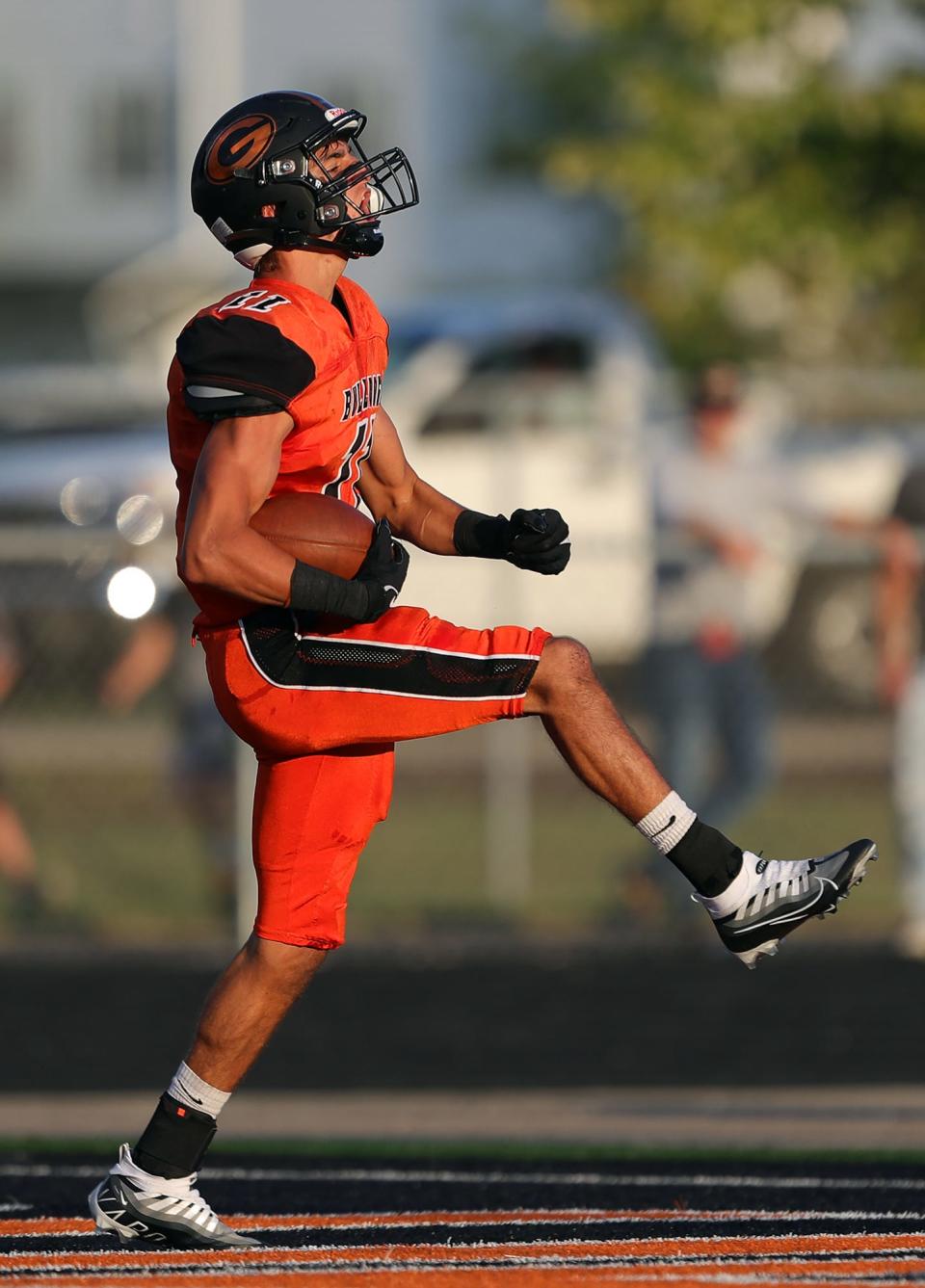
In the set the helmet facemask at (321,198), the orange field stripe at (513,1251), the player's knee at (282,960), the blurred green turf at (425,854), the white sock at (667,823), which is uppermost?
the helmet facemask at (321,198)

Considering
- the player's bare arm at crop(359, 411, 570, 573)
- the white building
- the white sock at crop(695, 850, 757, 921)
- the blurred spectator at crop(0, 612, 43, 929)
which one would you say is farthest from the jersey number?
the white building

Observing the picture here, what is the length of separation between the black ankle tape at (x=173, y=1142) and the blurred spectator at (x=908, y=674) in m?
5.64

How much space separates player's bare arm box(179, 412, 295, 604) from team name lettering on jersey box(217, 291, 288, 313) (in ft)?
0.77

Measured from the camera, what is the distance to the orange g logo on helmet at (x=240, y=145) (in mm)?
5438

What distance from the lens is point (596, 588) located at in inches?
571

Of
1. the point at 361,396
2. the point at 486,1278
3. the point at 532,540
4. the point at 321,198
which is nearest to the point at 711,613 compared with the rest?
the point at 532,540

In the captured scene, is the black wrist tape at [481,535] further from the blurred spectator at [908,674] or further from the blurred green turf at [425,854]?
the blurred green turf at [425,854]

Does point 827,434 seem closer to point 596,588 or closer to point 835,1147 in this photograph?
point 596,588

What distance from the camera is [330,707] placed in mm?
5324

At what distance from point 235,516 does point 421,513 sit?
0.96m

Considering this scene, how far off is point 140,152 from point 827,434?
89.2ft

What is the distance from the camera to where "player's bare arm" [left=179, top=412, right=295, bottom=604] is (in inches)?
200

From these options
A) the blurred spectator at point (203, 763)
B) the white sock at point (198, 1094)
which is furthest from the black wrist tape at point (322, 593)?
the blurred spectator at point (203, 763)

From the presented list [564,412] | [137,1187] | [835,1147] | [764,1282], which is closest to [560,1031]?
[835,1147]
